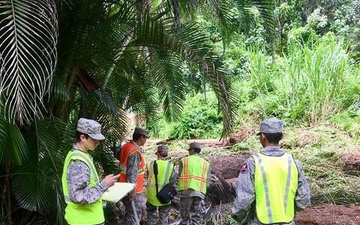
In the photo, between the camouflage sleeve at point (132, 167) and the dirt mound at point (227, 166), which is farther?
the dirt mound at point (227, 166)

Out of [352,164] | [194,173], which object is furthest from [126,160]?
[352,164]

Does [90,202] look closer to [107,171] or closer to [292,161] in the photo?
[292,161]

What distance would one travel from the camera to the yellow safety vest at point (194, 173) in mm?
6895

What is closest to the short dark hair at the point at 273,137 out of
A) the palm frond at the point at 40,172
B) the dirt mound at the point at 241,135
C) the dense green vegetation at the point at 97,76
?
the dense green vegetation at the point at 97,76

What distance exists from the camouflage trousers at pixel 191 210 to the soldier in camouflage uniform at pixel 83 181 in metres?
3.20

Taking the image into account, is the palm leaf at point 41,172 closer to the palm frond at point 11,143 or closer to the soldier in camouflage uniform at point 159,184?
the palm frond at point 11,143

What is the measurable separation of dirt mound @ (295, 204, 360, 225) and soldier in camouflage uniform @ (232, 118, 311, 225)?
2.82 metres

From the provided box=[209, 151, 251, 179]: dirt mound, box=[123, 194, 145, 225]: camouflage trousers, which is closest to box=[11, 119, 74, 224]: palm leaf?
box=[123, 194, 145, 225]: camouflage trousers

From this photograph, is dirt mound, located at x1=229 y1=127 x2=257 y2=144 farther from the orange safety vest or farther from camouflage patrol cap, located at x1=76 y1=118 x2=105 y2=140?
camouflage patrol cap, located at x1=76 y1=118 x2=105 y2=140

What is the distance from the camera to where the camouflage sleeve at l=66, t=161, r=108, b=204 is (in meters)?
3.79

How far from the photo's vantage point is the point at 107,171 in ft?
23.6

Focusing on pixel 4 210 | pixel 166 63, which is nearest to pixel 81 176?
pixel 4 210

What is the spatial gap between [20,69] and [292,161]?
2.21 meters

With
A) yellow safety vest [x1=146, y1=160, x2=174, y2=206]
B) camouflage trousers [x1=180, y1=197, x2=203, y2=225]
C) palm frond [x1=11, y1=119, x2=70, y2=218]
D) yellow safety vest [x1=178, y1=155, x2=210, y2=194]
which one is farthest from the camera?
camouflage trousers [x1=180, y1=197, x2=203, y2=225]
